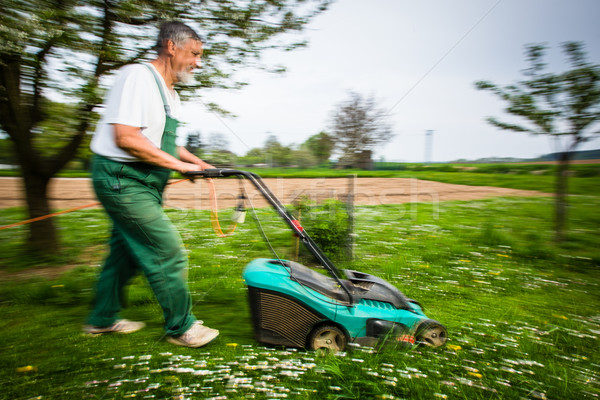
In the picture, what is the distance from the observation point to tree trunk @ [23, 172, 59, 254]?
405 centimetres

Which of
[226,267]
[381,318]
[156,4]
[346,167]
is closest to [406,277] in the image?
[381,318]

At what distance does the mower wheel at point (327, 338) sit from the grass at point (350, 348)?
75mm

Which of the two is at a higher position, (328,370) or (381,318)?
(381,318)

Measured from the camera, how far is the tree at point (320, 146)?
28.1 feet

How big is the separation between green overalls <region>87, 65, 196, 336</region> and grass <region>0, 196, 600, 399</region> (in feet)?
1.12

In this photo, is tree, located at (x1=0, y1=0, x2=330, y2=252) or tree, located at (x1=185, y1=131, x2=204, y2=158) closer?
tree, located at (x1=0, y1=0, x2=330, y2=252)

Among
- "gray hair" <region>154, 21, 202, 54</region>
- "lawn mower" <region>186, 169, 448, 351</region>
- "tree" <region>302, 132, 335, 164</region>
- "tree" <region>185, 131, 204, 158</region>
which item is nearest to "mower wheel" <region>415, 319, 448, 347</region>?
"lawn mower" <region>186, 169, 448, 351</region>

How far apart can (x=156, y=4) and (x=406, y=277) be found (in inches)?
152

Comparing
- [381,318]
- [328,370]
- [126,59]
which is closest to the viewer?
[328,370]

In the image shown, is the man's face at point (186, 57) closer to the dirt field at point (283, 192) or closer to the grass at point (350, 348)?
the grass at point (350, 348)

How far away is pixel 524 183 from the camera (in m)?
13.6

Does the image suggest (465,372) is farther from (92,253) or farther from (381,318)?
(92,253)

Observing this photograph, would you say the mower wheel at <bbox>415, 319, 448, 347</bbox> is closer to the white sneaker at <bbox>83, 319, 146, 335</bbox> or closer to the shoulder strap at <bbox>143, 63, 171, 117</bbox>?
the white sneaker at <bbox>83, 319, 146, 335</bbox>

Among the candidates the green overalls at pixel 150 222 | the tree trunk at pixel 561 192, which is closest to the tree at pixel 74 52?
the green overalls at pixel 150 222
